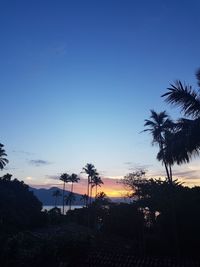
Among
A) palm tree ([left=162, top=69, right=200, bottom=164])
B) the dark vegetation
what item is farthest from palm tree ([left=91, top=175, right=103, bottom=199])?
palm tree ([left=162, top=69, right=200, bottom=164])

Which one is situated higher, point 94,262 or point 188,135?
point 188,135

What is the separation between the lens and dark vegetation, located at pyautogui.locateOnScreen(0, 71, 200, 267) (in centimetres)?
1339

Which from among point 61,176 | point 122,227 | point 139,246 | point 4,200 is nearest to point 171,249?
point 139,246

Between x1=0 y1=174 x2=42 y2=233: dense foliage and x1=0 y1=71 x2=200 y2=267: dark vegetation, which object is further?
x1=0 y1=174 x2=42 y2=233: dense foliage

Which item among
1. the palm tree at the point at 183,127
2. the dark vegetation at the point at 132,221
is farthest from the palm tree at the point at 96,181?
the palm tree at the point at 183,127

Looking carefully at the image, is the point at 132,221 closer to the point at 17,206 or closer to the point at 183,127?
the point at 17,206

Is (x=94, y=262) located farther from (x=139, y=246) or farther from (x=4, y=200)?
(x=4, y=200)

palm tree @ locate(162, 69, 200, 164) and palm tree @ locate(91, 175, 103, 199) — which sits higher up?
palm tree @ locate(91, 175, 103, 199)

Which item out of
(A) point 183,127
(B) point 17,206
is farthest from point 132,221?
(A) point 183,127

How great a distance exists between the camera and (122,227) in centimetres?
5575

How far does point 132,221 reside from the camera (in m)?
54.4

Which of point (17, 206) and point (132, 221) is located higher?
point (17, 206)

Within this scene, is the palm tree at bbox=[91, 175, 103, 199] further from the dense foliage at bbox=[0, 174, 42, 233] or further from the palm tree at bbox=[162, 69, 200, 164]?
the palm tree at bbox=[162, 69, 200, 164]

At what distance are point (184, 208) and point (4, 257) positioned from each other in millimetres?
25430
